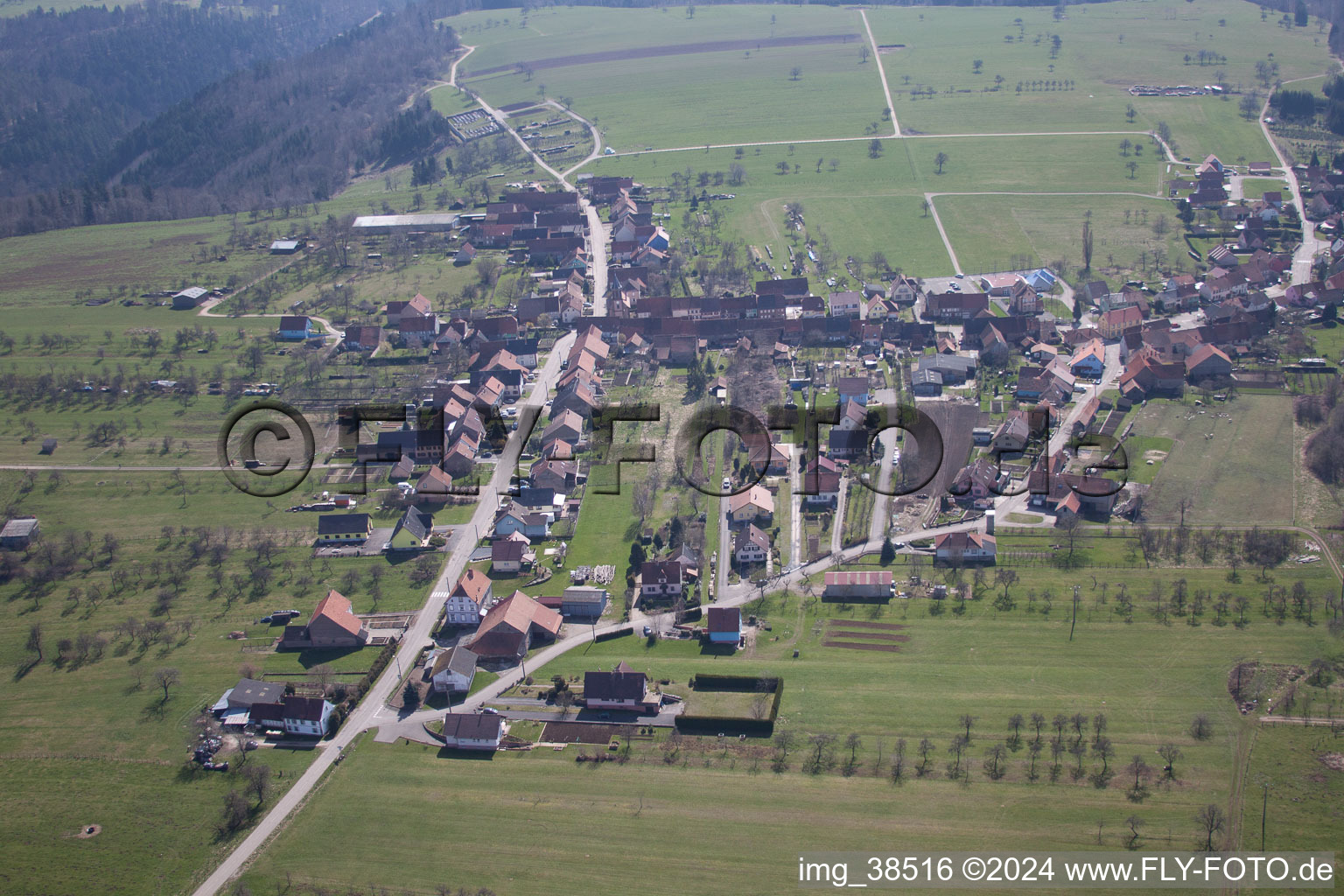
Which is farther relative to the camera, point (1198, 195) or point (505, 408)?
point (1198, 195)

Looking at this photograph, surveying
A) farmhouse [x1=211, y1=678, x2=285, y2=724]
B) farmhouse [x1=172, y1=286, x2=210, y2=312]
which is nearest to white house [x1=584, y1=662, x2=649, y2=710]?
farmhouse [x1=211, y1=678, x2=285, y2=724]

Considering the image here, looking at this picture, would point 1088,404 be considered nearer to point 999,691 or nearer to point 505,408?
point 999,691

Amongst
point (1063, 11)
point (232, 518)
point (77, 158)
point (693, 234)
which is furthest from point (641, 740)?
point (1063, 11)

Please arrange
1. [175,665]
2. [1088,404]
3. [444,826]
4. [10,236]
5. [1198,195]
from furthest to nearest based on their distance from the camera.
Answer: [10,236] < [1198,195] < [1088,404] < [175,665] < [444,826]

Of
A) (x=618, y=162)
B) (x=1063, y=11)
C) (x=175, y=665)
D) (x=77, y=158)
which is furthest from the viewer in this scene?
(x=1063, y=11)

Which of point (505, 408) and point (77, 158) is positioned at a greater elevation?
Result: point (77, 158)

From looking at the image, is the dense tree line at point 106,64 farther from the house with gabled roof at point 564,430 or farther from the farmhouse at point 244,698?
the farmhouse at point 244,698

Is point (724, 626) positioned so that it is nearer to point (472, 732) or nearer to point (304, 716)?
point (472, 732)
